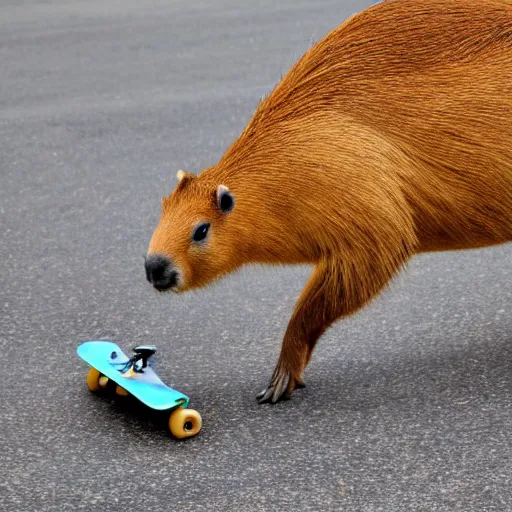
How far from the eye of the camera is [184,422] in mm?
3355

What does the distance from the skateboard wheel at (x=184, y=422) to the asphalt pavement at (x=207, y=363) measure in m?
0.04

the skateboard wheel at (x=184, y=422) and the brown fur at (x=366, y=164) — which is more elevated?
the brown fur at (x=366, y=164)

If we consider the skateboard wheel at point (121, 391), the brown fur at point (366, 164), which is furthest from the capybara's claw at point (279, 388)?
the skateboard wheel at point (121, 391)

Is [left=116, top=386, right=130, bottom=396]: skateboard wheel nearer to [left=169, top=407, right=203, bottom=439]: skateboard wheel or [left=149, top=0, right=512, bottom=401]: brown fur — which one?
[left=169, top=407, right=203, bottom=439]: skateboard wheel

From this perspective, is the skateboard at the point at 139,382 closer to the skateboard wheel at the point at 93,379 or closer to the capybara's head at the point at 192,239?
the skateboard wheel at the point at 93,379

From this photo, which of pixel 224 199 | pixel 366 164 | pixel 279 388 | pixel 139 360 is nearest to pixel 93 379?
pixel 139 360

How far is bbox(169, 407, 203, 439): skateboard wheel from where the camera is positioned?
3.35 m

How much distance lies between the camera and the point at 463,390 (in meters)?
3.64

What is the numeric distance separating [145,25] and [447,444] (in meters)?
7.61

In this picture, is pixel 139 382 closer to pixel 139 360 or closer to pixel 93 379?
pixel 139 360

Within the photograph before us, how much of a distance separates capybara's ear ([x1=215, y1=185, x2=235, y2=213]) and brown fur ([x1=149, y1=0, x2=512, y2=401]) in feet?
0.06

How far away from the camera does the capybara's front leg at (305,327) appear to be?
3400 mm

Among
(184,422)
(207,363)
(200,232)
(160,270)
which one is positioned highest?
(200,232)

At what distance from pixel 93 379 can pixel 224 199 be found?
86 centimetres
